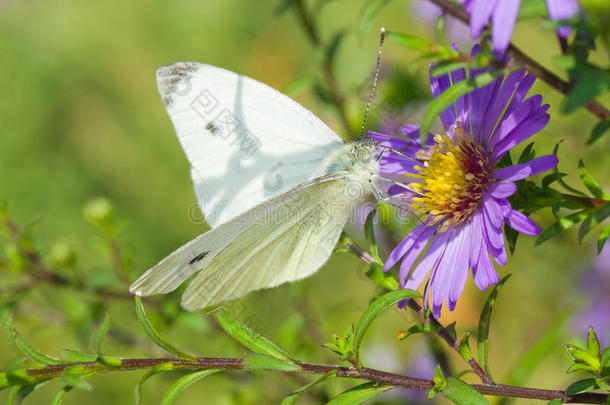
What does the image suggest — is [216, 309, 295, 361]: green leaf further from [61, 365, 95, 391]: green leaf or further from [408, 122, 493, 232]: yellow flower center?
[408, 122, 493, 232]: yellow flower center

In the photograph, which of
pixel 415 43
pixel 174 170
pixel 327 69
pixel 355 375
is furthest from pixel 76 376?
pixel 174 170

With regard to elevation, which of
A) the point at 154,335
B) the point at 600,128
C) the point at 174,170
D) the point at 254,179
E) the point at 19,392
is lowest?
the point at 174,170

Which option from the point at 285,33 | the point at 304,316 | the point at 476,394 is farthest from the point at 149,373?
the point at 285,33

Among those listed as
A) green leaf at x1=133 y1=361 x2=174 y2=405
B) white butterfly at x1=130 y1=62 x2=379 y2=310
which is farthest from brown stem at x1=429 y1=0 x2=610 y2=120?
green leaf at x1=133 y1=361 x2=174 y2=405

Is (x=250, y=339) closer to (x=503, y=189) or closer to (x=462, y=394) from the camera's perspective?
(x=462, y=394)

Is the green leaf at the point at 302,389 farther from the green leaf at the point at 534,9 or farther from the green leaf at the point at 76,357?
the green leaf at the point at 534,9

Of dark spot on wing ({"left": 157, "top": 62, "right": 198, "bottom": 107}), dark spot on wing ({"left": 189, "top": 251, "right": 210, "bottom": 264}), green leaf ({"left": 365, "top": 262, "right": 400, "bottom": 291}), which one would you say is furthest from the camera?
dark spot on wing ({"left": 157, "top": 62, "right": 198, "bottom": 107})
